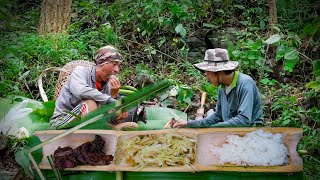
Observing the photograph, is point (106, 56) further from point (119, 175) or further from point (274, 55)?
point (274, 55)

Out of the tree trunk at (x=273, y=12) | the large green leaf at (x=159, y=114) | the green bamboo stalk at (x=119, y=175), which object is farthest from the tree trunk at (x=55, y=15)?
the green bamboo stalk at (x=119, y=175)

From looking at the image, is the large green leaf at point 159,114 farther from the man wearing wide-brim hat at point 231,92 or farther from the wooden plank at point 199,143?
the wooden plank at point 199,143

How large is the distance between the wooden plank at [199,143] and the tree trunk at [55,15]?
16.4ft

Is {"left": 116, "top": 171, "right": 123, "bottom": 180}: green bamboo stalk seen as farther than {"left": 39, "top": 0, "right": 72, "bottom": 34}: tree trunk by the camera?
No

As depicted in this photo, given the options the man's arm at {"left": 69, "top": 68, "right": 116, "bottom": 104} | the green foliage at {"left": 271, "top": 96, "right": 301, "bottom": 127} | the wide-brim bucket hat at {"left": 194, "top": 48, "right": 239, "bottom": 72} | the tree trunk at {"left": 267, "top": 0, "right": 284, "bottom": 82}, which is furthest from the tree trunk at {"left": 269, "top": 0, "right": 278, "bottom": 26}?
the man's arm at {"left": 69, "top": 68, "right": 116, "bottom": 104}

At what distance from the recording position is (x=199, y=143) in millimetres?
1641

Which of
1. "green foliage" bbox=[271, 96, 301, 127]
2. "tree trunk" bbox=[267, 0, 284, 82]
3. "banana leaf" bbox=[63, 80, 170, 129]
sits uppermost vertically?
"banana leaf" bbox=[63, 80, 170, 129]

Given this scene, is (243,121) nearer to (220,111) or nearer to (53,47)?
(220,111)

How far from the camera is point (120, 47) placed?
620 centimetres

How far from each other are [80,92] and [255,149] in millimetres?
2115

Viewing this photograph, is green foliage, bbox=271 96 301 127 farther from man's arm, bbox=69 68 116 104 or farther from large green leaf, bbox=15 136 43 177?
large green leaf, bbox=15 136 43 177

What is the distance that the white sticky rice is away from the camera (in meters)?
1.46

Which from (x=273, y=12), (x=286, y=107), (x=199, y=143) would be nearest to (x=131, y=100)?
(x=199, y=143)

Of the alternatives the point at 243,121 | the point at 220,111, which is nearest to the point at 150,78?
the point at 220,111
